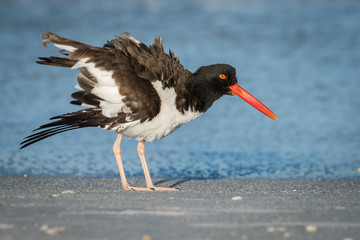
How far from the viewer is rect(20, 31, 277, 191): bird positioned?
575 centimetres

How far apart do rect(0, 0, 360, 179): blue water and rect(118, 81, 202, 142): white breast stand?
69.1 inches

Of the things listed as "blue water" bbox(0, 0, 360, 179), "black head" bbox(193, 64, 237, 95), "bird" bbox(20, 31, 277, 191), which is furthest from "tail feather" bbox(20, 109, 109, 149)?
"blue water" bbox(0, 0, 360, 179)

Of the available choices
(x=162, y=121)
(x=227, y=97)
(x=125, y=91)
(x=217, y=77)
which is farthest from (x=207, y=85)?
(x=227, y=97)

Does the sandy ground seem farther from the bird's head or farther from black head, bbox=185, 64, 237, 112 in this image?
the bird's head

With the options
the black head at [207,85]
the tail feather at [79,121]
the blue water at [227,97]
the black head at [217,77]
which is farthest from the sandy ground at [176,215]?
the blue water at [227,97]

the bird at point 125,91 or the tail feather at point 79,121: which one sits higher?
the bird at point 125,91

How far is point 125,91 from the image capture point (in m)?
5.73

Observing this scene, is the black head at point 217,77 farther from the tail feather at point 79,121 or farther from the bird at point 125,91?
the tail feather at point 79,121

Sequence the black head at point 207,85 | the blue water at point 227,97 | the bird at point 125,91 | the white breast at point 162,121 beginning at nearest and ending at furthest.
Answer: the bird at point 125,91 < the white breast at point 162,121 < the black head at point 207,85 < the blue water at point 227,97

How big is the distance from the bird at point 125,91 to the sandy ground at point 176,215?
0.78m

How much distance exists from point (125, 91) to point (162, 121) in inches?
20.6

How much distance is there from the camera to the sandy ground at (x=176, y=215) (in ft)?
12.4

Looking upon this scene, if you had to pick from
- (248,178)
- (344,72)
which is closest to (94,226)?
(248,178)

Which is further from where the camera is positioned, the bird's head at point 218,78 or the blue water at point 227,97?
the blue water at point 227,97
